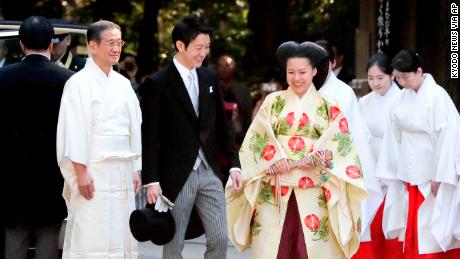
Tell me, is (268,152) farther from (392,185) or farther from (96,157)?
(392,185)

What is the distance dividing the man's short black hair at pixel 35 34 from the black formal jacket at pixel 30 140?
0.26 ft

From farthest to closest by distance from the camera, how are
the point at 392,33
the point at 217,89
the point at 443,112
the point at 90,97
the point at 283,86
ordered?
1. the point at 283,86
2. the point at 392,33
3. the point at 443,112
4. the point at 217,89
5. the point at 90,97

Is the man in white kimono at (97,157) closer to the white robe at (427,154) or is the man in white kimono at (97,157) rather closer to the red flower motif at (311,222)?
the red flower motif at (311,222)

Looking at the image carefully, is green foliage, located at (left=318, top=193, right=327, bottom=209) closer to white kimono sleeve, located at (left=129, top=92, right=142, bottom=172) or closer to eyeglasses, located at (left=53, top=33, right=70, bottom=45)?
white kimono sleeve, located at (left=129, top=92, right=142, bottom=172)

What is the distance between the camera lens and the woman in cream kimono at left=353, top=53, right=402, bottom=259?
9.29 meters

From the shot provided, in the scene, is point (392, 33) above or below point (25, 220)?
above

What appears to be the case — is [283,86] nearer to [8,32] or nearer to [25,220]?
[8,32]

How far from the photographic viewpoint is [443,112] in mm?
8531

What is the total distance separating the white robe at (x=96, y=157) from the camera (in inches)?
269

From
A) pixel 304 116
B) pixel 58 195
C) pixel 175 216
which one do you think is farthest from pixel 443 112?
pixel 58 195

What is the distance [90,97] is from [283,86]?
678 centimetres

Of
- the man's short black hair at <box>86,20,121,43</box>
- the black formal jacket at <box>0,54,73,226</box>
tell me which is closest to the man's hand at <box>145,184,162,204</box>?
the black formal jacket at <box>0,54,73,226</box>

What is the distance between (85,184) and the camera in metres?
6.78

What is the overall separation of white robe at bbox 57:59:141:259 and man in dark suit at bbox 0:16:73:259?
9.8 inches
